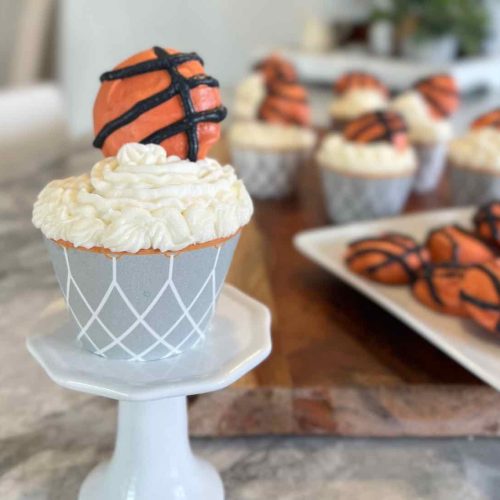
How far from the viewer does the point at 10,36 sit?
2.59 meters

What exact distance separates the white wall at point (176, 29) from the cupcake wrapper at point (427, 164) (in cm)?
191

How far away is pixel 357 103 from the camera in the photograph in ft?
5.68

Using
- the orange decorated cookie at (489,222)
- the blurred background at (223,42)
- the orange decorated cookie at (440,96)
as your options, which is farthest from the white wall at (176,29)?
the orange decorated cookie at (489,222)

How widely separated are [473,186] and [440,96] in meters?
0.40

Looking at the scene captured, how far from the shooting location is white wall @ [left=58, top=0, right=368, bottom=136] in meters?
3.26

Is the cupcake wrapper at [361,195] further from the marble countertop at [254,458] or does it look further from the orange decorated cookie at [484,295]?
the marble countertop at [254,458]

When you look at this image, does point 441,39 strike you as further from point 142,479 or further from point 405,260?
point 142,479

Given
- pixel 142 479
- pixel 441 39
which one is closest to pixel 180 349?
pixel 142 479

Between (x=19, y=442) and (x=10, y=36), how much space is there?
2.23 m

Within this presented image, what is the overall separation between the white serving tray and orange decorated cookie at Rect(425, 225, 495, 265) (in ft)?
0.26

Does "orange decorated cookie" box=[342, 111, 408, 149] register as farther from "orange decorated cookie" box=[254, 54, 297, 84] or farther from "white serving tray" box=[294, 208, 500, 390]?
"orange decorated cookie" box=[254, 54, 297, 84]

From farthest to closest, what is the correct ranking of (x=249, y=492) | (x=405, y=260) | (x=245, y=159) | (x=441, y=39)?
(x=441, y=39) < (x=245, y=159) < (x=405, y=260) < (x=249, y=492)

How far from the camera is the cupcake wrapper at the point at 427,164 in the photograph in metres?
1.49

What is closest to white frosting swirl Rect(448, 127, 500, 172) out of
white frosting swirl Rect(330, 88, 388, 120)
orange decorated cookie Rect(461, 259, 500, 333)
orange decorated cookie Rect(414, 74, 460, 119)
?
orange decorated cookie Rect(414, 74, 460, 119)
